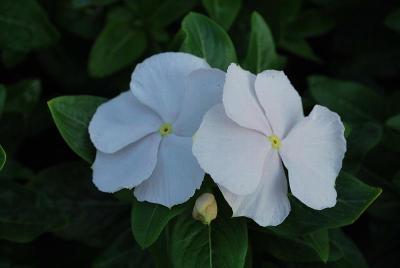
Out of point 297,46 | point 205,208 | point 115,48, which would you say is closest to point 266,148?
point 205,208

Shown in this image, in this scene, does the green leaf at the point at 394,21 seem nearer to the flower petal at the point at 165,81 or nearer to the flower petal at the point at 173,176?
the flower petal at the point at 165,81

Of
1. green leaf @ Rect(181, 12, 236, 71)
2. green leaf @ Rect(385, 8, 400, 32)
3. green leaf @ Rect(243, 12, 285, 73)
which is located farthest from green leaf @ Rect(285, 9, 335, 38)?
green leaf @ Rect(181, 12, 236, 71)

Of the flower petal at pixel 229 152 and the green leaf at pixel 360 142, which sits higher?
the flower petal at pixel 229 152

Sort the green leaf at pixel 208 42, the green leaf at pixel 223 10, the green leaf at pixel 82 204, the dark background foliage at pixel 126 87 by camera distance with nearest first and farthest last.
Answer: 1. the green leaf at pixel 208 42
2. the dark background foliage at pixel 126 87
3. the green leaf at pixel 82 204
4. the green leaf at pixel 223 10

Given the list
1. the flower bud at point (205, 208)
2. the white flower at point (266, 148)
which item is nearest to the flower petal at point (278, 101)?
the white flower at point (266, 148)

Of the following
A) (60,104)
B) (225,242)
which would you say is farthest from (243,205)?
(60,104)
